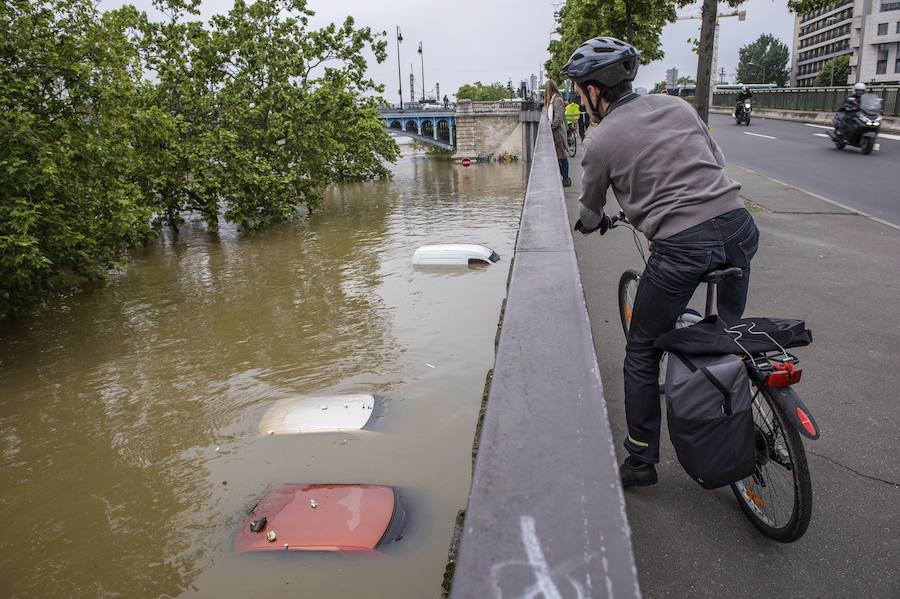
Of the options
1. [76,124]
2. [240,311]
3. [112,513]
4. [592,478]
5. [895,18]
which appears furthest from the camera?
[895,18]

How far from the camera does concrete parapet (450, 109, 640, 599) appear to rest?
1.33 meters

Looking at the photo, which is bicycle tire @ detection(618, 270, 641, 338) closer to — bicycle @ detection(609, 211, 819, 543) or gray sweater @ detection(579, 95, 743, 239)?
gray sweater @ detection(579, 95, 743, 239)

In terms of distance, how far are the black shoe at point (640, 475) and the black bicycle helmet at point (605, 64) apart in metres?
1.68

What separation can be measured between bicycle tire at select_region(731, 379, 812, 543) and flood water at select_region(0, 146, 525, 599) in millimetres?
2226

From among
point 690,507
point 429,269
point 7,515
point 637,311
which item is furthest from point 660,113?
point 429,269

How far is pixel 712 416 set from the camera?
2412 mm

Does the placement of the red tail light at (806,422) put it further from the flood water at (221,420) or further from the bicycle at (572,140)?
the bicycle at (572,140)

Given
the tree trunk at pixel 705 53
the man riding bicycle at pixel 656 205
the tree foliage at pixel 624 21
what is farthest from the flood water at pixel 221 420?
the tree foliage at pixel 624 21

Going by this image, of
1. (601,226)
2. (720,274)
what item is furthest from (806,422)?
(601,226)

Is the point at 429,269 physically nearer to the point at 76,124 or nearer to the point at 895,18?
the point at 76,124

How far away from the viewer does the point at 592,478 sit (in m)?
1.62

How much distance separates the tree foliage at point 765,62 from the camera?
405 ft

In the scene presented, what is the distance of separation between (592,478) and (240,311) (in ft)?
35.0

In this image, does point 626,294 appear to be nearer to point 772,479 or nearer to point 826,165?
point 772,479
